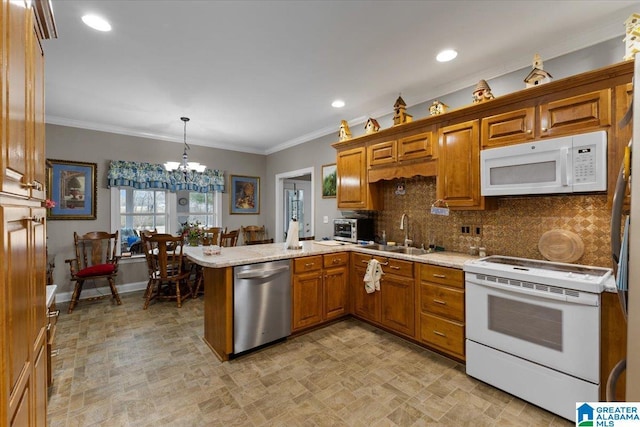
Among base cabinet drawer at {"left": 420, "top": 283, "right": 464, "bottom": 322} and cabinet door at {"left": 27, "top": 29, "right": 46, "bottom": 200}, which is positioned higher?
cabinet door at {"left": 27, "top": 29, "right": 46, "bottom": 200}

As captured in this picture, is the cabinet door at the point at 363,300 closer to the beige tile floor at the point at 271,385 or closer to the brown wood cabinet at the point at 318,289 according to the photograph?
the brown wood cabinet at the point at 318,289

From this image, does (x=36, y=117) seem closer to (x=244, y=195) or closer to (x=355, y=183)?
(x=355, y=183)

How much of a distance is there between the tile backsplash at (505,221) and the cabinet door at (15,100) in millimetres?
3290

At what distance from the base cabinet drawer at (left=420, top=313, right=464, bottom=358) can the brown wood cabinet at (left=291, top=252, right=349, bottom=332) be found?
1.03 meters

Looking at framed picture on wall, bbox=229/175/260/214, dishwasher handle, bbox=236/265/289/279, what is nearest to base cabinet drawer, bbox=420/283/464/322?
dishwasher handle, bbox=236/265/289/279

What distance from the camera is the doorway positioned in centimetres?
597

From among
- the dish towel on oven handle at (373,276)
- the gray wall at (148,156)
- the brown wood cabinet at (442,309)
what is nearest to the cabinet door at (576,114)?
the gray wall at (148,156)

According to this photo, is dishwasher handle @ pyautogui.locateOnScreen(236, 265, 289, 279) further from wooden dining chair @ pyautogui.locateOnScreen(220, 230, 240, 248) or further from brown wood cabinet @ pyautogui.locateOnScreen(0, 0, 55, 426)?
wooden dining chair @ pyautogui.locateOnScreen(220, 230, 240, 248)

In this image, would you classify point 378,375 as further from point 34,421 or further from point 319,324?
point 34,421

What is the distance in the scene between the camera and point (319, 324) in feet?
10.8

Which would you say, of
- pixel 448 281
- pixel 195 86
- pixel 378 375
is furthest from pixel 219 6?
pixel 378 375

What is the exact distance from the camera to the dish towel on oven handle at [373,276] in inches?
123

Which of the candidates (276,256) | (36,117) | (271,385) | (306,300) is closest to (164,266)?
(276,256)

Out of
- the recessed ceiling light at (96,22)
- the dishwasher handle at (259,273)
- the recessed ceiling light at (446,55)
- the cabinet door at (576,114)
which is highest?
the recessed ceiling light at (96,22)
